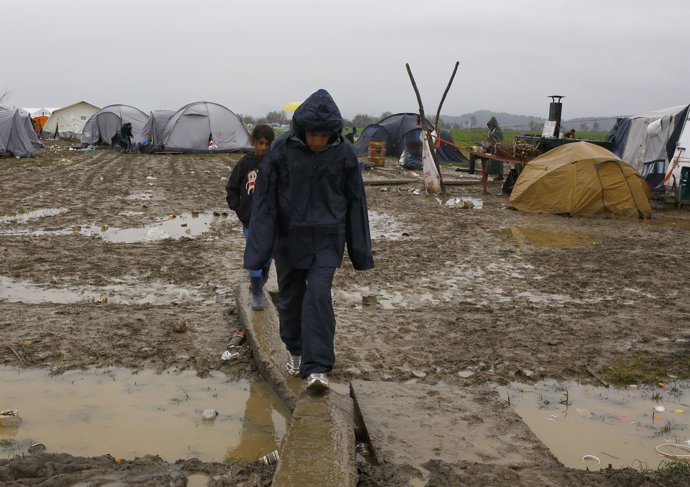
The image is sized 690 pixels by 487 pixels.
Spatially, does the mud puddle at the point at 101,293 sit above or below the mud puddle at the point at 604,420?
above

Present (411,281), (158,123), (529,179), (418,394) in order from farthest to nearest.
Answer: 1. (158,123)
2. (529,179)
3. (411,281)
4. (418,394)

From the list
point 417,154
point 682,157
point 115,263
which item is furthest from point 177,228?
point 417,154

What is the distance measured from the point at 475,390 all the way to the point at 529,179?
35.5ft

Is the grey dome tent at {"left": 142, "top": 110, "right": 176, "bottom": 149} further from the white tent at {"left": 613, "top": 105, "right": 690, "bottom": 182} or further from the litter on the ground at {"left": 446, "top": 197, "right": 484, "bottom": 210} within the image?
the white tent at {"left": 613, "top": 105, "right": 690, "bottom": 182}

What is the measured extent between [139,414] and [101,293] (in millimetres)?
2976

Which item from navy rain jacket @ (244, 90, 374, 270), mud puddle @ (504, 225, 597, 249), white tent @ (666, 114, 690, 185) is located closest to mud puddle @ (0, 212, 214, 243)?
mud puddle @ (504, 225, 597, 249)

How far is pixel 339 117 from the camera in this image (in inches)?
160

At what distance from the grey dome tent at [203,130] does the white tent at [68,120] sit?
18.0 metres

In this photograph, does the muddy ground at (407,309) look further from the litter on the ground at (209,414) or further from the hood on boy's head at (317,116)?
the hood on boy's head at (317,116)

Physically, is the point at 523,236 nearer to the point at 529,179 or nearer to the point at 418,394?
the point at 529,179

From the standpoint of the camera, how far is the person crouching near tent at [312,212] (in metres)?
4.10

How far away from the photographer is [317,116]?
3.98 m

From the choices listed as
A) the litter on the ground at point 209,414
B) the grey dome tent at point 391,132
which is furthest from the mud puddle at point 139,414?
the grey dome tent at point 391,132

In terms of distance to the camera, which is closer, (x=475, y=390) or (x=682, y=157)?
(x=475, y=390)
